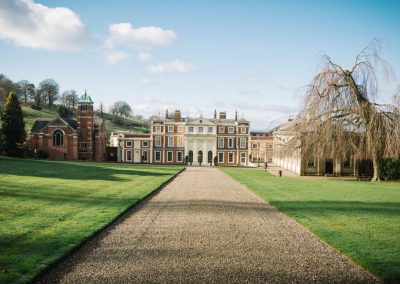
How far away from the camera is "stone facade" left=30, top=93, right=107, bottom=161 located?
59781 mm

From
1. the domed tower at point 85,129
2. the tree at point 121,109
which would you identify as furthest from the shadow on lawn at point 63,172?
the tree at point 121,109

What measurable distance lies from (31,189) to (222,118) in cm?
Result: 5738

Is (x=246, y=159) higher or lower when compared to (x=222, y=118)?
lower

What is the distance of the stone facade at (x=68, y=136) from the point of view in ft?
196

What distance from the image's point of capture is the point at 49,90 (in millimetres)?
123562

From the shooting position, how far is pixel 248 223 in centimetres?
1204

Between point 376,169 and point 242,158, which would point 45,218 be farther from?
point 242,158

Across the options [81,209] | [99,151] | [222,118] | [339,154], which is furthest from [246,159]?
[81,209]

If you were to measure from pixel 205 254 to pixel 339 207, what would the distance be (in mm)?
9195

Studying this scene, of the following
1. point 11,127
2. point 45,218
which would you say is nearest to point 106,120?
point 11,127

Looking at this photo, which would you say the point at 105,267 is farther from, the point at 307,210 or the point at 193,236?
the point at 307,210

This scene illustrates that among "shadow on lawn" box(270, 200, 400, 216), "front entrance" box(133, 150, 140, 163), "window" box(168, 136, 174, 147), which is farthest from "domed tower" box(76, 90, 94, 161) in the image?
"shadow on lawn" box(270, 200, 400, 216)

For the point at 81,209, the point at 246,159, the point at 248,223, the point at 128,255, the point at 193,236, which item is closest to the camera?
the point at 128,255

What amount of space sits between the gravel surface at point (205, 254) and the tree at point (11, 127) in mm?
44287
